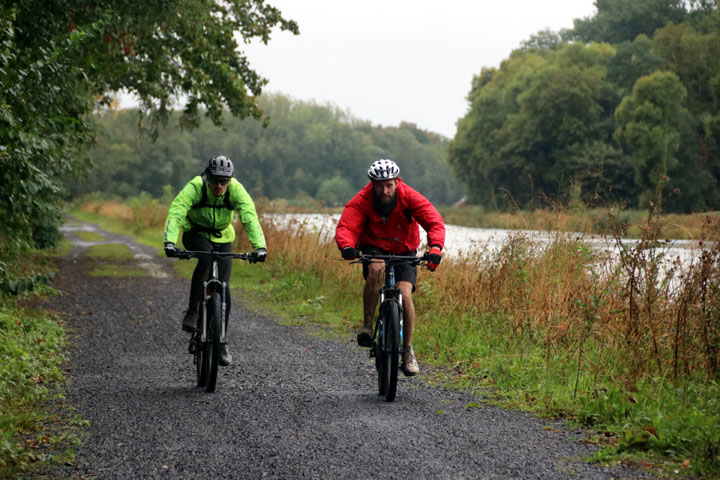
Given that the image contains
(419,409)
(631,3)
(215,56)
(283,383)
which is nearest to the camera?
(419,409)

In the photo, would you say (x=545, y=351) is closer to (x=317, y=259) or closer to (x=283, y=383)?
(x=283, y=383)

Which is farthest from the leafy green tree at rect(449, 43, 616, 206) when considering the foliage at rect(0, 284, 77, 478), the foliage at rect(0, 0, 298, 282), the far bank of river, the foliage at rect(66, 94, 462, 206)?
the foliage at rect(0, 284, 77, 478)

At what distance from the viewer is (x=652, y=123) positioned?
48.8m

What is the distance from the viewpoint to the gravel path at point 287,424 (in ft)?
15.5

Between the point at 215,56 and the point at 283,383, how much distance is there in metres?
11.0

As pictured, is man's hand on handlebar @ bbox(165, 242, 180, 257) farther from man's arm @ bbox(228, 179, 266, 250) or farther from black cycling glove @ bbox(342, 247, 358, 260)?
black cycling glove @ bbox(342, 247, 358, 260)

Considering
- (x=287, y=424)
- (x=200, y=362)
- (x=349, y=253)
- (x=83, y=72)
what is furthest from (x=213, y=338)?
(x=83, y=72)

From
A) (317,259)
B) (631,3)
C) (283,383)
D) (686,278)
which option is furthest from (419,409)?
(631,3)

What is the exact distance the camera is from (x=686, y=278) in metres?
6.48

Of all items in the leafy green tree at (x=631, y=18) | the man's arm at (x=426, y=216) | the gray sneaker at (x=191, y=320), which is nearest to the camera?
the man's arm at (x=426, y=216)

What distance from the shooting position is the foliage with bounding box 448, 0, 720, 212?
161ft

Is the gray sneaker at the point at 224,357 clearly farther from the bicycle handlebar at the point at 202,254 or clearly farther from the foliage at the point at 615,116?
the foliage at the point at 615,116

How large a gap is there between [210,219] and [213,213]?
Answer: 0.06 m

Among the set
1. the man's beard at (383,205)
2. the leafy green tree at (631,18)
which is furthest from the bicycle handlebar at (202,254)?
the leafy green tree at (631,18)
